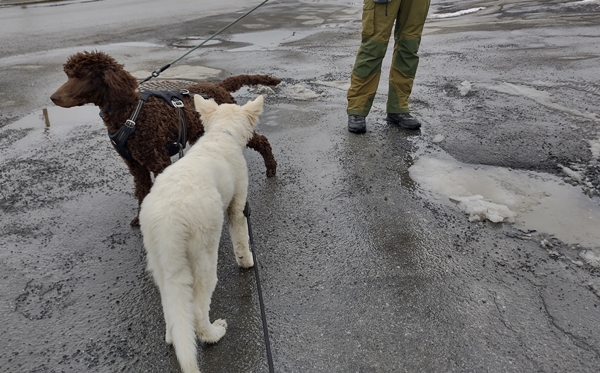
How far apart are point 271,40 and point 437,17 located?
5.83m

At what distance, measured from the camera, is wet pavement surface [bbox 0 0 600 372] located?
240 cm

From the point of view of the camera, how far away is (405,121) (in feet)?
17.0

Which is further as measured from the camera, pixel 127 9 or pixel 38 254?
pixel 127 9

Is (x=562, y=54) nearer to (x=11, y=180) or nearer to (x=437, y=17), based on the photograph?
(x=437, y=17)

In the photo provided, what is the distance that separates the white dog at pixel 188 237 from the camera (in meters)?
2.07

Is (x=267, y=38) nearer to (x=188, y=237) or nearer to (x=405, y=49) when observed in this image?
(x=405, y=49)

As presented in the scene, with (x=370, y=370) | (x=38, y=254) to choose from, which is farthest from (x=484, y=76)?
(x=38, y=254)

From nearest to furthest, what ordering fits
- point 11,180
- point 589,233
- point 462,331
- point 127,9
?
point 462,331, point 589,233, point 11,180, point 127,9

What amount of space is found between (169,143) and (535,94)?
17.8 feet

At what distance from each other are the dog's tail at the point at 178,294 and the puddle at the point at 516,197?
8.09ft

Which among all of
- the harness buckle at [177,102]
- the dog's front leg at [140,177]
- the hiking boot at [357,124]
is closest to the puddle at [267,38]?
the hiking boot at [357,124]

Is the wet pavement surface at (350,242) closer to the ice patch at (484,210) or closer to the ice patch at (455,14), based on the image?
the ice patch at (484,210)

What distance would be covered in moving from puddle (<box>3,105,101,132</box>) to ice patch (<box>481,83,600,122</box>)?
19.8 ft

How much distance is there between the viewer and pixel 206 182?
2.36m
